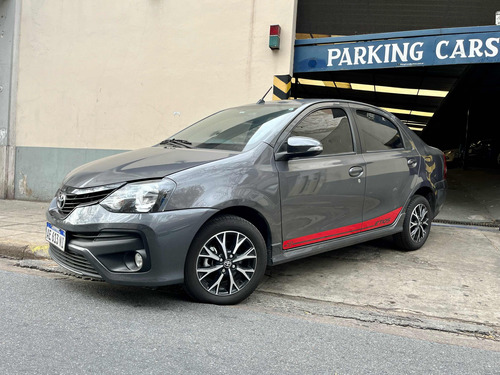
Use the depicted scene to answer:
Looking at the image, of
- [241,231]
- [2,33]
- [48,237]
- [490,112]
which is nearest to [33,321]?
[48,237]

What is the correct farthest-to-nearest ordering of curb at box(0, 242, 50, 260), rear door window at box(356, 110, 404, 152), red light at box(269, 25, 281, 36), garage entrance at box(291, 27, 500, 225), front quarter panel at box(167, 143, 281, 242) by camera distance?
red light at box(269, 25, 281, 36) → garage entrance at box(291, 27, 500, 225) → curb at box(0, 242, 50, 260) → rear door window at box(356, 110, 404, 152) → front quarter panel at box(167, 143, 281, 242)

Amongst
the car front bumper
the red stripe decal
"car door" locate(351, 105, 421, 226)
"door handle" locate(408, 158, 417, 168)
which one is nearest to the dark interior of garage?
"door handle" locate(408, 158, 417, 168)

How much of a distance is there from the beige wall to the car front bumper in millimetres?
5053

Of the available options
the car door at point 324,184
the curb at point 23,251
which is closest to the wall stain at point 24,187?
the curb at point 23,251

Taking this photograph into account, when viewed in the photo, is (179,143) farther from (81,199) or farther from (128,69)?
(128,69)

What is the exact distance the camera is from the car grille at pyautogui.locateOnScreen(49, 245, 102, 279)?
11.2 feet

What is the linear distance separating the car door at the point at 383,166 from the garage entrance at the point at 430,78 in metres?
2.66

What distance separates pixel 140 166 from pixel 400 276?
9.07 ft

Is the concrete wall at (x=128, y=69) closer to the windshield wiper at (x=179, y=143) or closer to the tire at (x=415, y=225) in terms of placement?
the tire at (x=415, y=225)

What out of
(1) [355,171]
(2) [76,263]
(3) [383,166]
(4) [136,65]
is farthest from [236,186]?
(4) [136,65]

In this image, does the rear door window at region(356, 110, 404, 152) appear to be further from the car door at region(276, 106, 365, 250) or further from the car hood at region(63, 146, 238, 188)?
the car hood at region(63, 146, 238, 188)

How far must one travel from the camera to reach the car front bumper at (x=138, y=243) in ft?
10.7

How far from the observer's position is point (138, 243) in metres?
3.28

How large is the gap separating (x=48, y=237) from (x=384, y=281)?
3.08 meters
